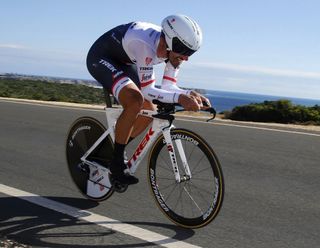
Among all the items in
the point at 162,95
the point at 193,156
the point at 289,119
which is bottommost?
the point at 289,119

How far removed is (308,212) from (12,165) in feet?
12.4

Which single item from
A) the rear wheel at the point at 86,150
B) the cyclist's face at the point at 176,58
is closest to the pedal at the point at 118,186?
the rear wheel at the point at 86,150

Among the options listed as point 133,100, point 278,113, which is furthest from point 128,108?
point 278,113

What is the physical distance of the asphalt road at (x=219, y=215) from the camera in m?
4.28

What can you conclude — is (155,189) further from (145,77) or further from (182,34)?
(182,34)

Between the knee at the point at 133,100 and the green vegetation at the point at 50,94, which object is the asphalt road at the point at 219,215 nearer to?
the knee at the point at 133,100

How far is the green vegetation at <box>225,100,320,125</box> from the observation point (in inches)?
702

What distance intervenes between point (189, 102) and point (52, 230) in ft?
4.95

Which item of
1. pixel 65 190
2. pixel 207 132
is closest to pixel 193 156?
pixel 65 190

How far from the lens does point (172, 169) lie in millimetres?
4695

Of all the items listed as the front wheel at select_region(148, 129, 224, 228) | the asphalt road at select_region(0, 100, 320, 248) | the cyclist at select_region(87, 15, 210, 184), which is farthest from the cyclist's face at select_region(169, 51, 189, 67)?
the asphalt road at select_region(0, 100, 320, 248)

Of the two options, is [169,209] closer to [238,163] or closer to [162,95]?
[162,95]

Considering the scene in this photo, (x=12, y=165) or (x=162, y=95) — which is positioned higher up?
(x=162, y=95)

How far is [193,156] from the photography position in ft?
15.0
